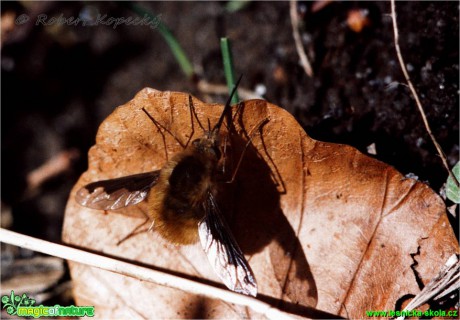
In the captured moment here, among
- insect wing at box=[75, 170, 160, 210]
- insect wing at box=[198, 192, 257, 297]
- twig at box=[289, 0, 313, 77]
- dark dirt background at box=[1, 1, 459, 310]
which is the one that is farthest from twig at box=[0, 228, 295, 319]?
twig at box=[289, 0, 313, 77]

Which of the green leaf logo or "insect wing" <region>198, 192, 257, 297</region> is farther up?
"insect wing" <region>198, 192, 257, 297</region>

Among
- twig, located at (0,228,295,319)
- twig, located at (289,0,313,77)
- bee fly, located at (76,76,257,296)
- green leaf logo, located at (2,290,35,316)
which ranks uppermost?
twig, located at (289,0,313,77)

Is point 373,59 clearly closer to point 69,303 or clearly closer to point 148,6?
point 148,6

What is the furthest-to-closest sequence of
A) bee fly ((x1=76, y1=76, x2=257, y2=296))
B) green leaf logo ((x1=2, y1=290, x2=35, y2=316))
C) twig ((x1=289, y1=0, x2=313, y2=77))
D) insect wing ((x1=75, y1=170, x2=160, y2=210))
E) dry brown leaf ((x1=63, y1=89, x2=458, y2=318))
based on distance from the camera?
twig ((x1=289, y1=0, x2=313, y2=77))
green leaf logo ((x1=2, y1=290, x2=35, y2=316))
insect wing ((x1=75, y1=170, x2=160, y2=210))
bee fly ((x1=76, y1=76, x2=257, y2=296))
dry brown leaf ((x1=63, y1=89, x2=458, y2=318))

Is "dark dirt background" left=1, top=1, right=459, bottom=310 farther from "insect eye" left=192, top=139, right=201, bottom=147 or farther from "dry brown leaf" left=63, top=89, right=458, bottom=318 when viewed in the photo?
"insect eye" left=192, top=139, right=201, bottom=147

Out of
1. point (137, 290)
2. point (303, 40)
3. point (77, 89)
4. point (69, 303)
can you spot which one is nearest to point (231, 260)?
point (137, 290)

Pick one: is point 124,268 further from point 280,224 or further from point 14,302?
point 14,302

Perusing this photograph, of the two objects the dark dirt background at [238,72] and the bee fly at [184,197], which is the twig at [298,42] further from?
the bee fly at [184,197]

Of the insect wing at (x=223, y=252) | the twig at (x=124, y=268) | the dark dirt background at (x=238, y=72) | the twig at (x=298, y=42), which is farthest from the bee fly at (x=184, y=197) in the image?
the twig at (x=298, y=42)

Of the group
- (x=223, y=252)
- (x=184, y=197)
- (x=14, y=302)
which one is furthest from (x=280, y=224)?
(x=14, y=302)
